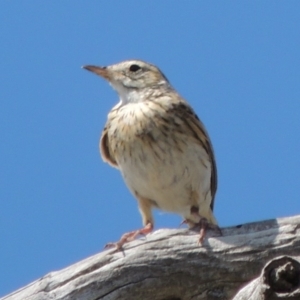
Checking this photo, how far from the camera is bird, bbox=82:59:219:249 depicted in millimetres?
7973

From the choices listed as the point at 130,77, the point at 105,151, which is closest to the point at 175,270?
the point at 105,151

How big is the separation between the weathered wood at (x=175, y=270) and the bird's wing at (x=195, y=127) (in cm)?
199

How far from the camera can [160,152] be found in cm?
794

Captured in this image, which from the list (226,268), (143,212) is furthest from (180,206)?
(226,268)

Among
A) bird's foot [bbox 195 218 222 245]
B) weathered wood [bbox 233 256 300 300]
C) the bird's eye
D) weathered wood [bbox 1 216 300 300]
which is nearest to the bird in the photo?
the bird's eye

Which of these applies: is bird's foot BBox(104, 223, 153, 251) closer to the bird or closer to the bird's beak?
the bird

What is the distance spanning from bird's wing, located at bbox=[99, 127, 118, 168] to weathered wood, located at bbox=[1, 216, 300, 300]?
2296 mm

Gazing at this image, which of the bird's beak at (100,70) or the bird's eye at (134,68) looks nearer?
the bird's beak at (100,70)

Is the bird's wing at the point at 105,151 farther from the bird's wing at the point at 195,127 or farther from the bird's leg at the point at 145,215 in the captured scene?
the bird's wing at the point at 195,127

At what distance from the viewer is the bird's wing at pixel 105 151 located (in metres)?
8.58

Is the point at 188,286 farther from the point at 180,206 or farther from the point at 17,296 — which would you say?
the point at 180,206

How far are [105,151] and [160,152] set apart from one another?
88cm

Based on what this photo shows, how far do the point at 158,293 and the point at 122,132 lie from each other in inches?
92.0

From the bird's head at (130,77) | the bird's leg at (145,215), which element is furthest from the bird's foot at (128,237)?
the bird's head at (130,77)
